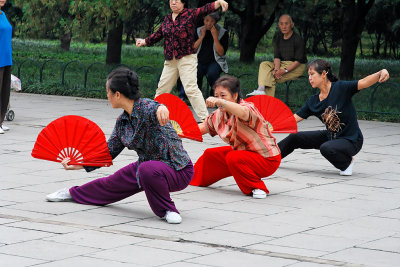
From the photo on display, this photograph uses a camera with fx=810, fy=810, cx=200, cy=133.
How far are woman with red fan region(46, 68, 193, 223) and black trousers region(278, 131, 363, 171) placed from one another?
8.39ft

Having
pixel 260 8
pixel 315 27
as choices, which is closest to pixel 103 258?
pixel 260 8

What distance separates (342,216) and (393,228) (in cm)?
51

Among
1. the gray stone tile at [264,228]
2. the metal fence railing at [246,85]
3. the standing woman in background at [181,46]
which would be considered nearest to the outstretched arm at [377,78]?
the gray stone tile at [264,228]

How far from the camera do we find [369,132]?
488 inches

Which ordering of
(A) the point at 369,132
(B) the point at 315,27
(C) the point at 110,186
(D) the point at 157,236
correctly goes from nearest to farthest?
(D) the point at 157,236 < (C) the point at 110,186 < (A) the point at 369,132 < (B) the point at 315,27

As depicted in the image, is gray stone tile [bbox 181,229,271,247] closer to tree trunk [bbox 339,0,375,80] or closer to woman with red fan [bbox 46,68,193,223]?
woman with red fan [bbox 46,68,193,223]

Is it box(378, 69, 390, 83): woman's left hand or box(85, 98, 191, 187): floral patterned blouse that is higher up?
box(378, 69, 390, 83): woman's left hand

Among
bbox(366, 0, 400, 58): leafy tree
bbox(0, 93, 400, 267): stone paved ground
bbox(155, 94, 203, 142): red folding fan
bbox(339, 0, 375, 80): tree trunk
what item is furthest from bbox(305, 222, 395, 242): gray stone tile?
Result: bbox(366, 0, 400, 58): leafy tree

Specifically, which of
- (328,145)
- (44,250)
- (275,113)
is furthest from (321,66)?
(44,250)

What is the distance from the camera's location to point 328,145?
868 centimetres

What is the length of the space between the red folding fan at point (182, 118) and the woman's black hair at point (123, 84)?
1444mm

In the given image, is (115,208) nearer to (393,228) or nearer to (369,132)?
(393,228)

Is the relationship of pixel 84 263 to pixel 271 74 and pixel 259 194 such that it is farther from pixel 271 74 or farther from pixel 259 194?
pixel 271 74

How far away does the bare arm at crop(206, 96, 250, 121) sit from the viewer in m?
6.62
